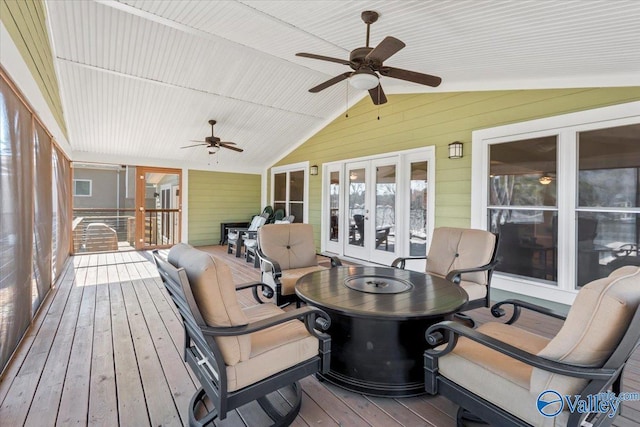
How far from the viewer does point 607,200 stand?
3.25 meters

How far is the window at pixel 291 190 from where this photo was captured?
7.70 m

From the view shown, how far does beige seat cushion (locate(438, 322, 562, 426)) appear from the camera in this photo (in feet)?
4.37

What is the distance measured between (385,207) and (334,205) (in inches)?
58.1

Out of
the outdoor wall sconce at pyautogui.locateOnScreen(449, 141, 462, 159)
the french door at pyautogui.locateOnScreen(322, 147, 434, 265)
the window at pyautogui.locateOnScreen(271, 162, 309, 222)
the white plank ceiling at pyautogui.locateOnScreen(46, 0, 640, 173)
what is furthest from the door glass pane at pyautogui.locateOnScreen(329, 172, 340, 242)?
the outdoor wall sconce at pyautogui.locateOnScreen(449, 141, 462, 159)

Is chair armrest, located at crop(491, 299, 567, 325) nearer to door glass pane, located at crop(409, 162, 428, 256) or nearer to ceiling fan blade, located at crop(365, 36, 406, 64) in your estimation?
ceiling fan blade, located at crop(365, 36, 406, 64)

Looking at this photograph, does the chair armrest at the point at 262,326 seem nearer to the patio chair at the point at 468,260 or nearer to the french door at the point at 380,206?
the patio chair at the point at 468,260

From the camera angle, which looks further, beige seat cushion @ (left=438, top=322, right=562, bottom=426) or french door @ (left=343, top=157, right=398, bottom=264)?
french door @ (left=343, top=157, right=398, bottom=264)

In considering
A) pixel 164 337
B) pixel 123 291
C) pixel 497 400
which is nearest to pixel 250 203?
pixel 123 291

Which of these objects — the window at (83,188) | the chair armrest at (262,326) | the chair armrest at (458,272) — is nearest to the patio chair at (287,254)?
the chair armrest at (458,272)

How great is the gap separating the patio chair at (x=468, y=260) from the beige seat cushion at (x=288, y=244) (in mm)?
1114

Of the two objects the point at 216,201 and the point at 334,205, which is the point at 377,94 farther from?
the point at 216,201

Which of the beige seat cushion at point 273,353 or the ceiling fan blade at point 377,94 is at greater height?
the ceiling fan blade at point 377,94

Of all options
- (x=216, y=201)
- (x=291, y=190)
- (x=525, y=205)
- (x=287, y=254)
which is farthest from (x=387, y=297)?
(x=216, y=201)

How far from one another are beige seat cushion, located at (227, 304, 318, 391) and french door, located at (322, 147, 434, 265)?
11.7 ft
